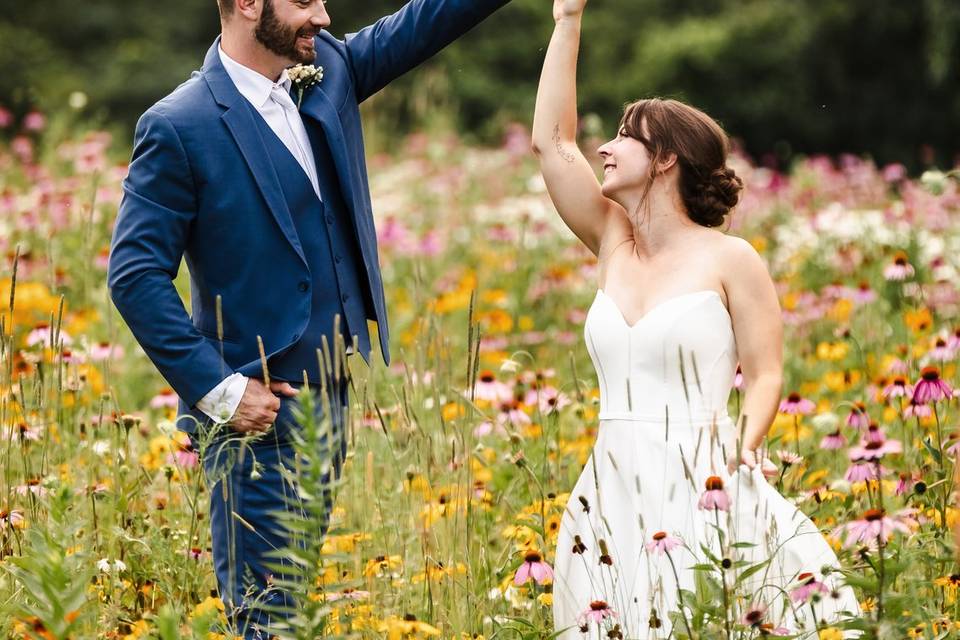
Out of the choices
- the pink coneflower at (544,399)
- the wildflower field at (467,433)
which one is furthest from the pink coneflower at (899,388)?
the pink coneflower at (544,399)

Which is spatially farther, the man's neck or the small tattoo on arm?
the small tattoo on arm

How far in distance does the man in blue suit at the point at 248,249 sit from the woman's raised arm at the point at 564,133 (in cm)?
46

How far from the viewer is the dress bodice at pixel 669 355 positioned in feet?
8.87

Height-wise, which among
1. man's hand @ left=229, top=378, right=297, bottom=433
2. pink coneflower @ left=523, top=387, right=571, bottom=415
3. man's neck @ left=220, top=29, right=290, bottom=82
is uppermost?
man's neck @ left=220, top=29, right=290, bottom=82

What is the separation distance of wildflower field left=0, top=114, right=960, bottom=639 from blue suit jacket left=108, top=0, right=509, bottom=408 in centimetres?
19

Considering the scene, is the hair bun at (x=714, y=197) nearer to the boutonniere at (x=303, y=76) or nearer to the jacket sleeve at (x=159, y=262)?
the boutonniere at (x=303, y=76)

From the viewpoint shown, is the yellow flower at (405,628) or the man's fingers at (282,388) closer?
the yellow flower at (405,628)

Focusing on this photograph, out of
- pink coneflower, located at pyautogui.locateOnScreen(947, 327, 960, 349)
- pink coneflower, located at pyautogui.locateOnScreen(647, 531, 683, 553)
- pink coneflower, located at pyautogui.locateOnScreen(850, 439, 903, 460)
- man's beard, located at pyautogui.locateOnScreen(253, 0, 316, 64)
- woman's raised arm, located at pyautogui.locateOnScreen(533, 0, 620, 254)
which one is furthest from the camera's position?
pink coneflower, located at pyautogui.locateOnScreen(947, 327, 960, 349)

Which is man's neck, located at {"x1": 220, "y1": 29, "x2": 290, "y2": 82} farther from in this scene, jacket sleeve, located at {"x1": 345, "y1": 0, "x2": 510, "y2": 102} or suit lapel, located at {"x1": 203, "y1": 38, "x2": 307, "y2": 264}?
jacket sleeve, located at {"x1": 345, "y1": 0, "x2": 510, "y2": 102}

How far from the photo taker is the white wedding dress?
2.59 m

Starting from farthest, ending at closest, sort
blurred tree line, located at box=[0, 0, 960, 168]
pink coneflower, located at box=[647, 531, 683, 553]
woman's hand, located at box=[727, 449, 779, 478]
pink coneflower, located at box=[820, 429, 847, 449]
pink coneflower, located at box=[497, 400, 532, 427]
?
blurred tree line, located at box=[0, 0, 960, 168] < pink coneflower, located at box=[497, 400, 532, 427] < pink coneflower, located at box=[820, 429, 847, 449] < woman's hand, located at box=[727, 449, 779, 478] < pink coneflower, located at box=[647, 531, 683, 553]

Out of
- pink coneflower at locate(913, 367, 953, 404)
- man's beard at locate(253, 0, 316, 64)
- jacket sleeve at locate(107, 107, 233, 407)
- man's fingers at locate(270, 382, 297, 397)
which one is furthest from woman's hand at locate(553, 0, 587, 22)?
pink coneflower at locate(913, 367, 953, 404)

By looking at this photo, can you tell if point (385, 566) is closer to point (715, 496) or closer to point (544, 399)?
point (715, 496)

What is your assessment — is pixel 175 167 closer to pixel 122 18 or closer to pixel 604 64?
pixel 604 64
